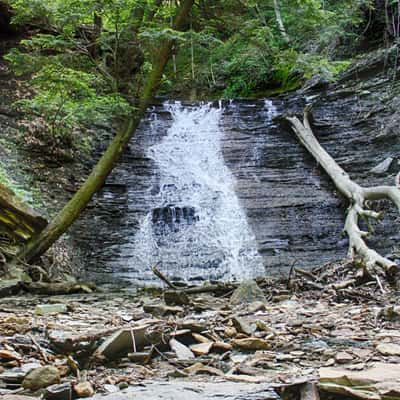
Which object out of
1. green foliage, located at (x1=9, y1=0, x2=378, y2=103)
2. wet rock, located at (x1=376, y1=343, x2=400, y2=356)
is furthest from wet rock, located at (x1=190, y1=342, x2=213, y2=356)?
green foliage, located at (x1=9, y1=0, x2=378, y2=103)

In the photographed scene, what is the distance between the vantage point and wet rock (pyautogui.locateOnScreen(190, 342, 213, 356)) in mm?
2738

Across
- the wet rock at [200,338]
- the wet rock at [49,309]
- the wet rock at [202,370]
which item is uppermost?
the wet rock at [49,309]

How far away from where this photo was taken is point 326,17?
7.93m

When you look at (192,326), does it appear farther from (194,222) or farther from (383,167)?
(383,167)

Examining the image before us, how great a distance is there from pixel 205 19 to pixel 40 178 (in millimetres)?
5363

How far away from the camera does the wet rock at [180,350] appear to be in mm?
2625

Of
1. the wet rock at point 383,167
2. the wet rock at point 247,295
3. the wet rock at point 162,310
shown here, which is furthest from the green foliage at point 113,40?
the wet rock at point 162,310

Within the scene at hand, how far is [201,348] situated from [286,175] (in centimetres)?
887

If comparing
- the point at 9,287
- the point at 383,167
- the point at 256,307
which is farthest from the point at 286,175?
the point at 9,287

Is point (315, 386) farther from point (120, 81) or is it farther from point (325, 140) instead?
point (325, 140)

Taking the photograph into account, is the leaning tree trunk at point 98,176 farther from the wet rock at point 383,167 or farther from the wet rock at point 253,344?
the wet rock at point 383,167

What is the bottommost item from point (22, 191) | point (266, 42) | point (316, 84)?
point (22, 191)

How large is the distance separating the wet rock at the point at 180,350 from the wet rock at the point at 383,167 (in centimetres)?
859

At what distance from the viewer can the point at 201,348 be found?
9.12 ft
